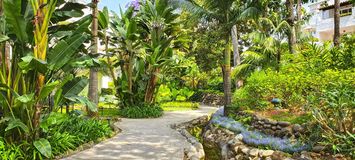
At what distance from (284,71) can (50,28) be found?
8.52 meters

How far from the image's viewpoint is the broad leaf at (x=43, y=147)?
22.5ft

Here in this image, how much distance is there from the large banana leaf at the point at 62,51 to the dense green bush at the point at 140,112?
9.48m

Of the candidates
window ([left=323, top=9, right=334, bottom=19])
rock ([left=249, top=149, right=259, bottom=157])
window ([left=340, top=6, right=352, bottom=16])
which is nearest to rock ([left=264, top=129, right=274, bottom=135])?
rock ([left=249, top=149, right=259, bottom=157])

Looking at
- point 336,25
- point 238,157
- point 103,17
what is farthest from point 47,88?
point 336,25

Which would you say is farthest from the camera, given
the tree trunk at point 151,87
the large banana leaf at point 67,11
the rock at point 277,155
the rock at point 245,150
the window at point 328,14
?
the window at point 328,14

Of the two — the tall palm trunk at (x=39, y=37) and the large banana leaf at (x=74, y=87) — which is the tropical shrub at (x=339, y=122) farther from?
the tall palm trunk at (x=39, y=37)

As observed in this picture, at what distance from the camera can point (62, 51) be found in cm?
759

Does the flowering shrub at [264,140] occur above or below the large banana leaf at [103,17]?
below

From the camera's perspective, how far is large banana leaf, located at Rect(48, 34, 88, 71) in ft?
24.7

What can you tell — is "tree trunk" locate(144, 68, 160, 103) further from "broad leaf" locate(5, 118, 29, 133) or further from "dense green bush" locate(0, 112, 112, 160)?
"broad leaf" locate(5, 118, 29, 133)

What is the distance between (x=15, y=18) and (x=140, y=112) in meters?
10.5

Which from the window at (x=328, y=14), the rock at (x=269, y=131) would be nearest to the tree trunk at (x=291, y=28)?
the rock at (x=269, y=131)

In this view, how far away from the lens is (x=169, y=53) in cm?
1784

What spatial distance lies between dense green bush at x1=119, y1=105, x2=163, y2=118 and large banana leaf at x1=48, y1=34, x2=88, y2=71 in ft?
31.1
